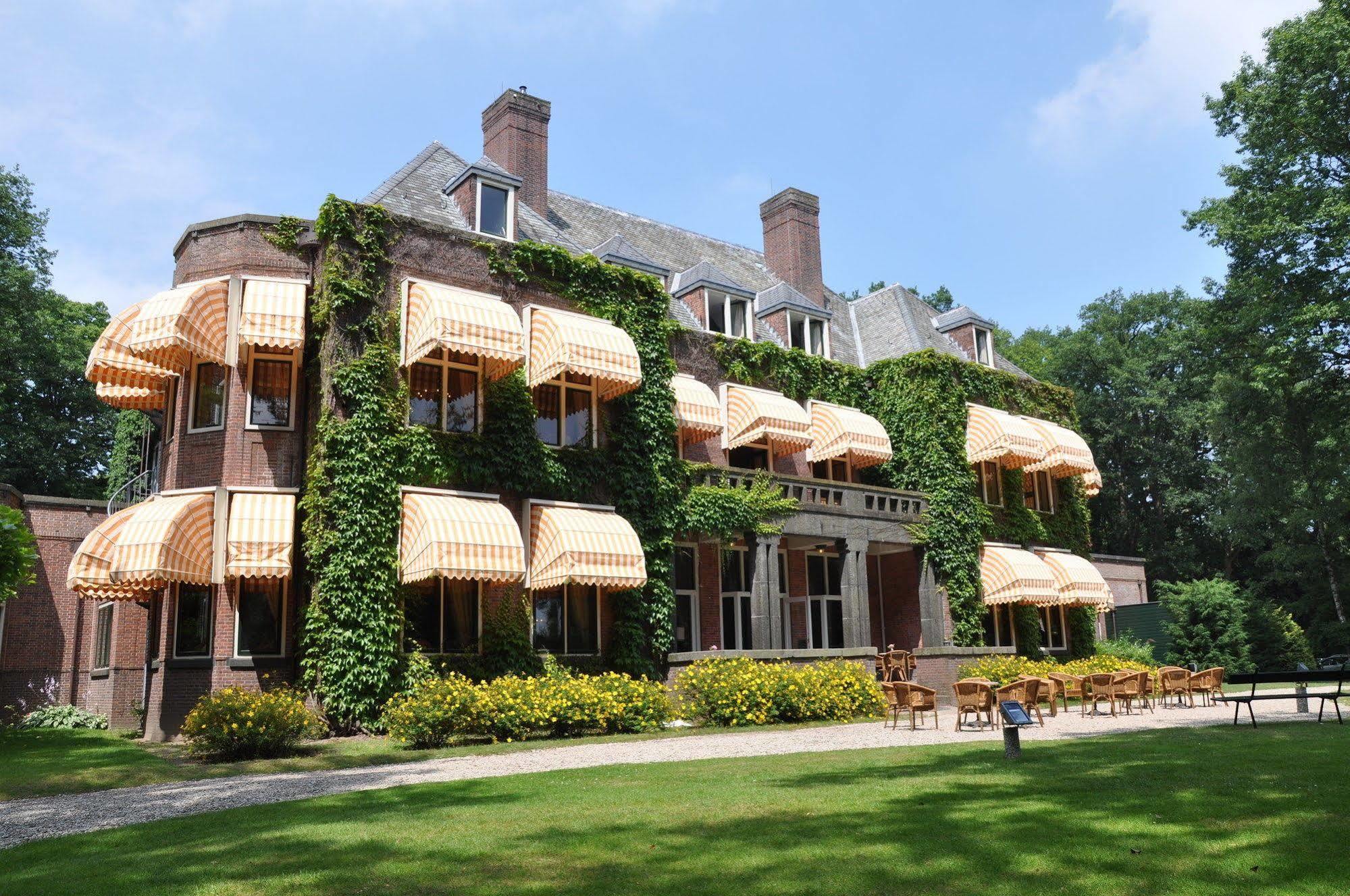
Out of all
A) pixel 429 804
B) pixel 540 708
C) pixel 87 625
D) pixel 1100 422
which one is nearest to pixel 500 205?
pixel 540 708

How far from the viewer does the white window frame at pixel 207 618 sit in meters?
20.8

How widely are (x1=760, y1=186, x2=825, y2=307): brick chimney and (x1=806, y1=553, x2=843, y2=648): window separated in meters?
10.5

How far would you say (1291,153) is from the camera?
33969 mm

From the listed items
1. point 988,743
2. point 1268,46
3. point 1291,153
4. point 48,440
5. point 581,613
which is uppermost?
point 1268,46

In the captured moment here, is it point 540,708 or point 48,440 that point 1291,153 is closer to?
point 540,708

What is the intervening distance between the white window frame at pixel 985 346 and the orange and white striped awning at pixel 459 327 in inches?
846

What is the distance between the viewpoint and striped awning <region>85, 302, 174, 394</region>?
2159cm

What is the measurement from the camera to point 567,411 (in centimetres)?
2542

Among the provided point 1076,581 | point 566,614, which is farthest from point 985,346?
point 566,614

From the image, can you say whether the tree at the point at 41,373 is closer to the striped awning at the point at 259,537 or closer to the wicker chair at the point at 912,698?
the striped awning at the point at 259,537

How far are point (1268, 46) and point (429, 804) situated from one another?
36.7 metres

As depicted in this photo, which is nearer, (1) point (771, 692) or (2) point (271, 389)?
(1) point (771, 692)

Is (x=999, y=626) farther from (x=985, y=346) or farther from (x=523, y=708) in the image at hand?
(x=523, y=708)

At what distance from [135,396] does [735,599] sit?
1635 cm
